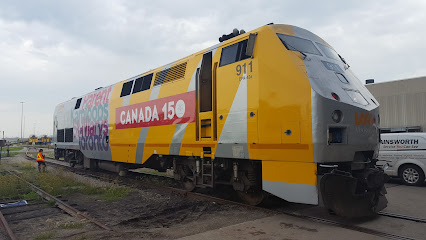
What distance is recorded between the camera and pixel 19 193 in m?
9.11

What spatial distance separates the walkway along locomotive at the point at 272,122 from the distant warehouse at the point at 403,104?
67.0 feet

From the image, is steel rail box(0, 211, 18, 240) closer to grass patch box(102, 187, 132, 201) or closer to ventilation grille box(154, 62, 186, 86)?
grass patch box(102, 187, 132, 201)

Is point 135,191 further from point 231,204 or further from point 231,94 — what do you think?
point 231,94

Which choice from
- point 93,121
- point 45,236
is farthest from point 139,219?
point 93,121

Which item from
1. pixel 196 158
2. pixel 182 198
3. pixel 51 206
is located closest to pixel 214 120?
pixel 196 158

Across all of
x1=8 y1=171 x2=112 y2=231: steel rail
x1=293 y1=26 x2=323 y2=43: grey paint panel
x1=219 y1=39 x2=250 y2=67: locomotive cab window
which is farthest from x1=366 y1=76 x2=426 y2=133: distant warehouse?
x1=8 y1=171 x2=112 y2=231: steel rail

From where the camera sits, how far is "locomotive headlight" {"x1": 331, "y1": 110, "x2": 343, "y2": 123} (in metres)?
5.06

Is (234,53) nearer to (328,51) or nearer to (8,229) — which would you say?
(328,51)

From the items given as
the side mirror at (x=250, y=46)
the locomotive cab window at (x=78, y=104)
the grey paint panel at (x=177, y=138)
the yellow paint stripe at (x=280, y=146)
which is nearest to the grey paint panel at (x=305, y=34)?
the side mirror at (x=250, y=46)

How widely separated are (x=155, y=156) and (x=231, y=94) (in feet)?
12.6

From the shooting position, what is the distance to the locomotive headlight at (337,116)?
5.06 metres

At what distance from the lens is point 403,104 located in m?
23.7

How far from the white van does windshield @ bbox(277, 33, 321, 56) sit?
482 cm

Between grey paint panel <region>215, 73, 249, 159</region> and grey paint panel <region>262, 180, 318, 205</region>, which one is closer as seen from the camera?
grey paint panel <region>262, 180, 318, 205</region>
